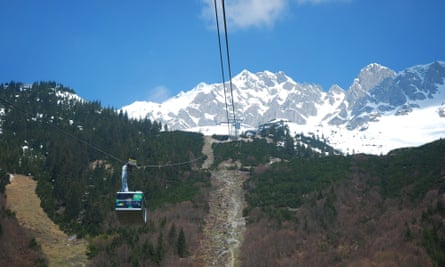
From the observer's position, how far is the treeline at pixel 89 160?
66.8 m

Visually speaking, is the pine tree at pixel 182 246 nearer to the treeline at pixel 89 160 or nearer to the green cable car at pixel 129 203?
the treeline at pixel 89 160

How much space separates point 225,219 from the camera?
2675 inches

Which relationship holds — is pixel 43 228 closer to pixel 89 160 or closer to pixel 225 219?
pixel 225 219

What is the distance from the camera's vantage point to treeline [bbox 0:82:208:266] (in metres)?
66.8

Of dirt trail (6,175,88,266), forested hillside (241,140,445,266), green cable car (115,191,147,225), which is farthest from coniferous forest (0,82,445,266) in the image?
green cable car (115,191,147,225)

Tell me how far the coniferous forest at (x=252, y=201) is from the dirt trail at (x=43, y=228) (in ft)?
4.54

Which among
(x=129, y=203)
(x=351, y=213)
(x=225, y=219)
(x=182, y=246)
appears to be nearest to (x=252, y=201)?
(x=225, y=219)

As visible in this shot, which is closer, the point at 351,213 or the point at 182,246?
the point at 182,246

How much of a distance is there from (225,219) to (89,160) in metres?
48.3

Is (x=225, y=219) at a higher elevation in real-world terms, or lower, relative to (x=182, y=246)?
higher

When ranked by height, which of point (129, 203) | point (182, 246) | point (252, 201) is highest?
point (129, 203)

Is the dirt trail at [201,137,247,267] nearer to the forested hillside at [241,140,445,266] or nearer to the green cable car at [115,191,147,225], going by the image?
the forested hillside at [241,140,445,266]

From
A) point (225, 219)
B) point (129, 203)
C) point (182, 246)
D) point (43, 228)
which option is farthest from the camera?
point (225, 219)

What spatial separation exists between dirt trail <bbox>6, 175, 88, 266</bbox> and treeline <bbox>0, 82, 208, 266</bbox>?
1.63 m
